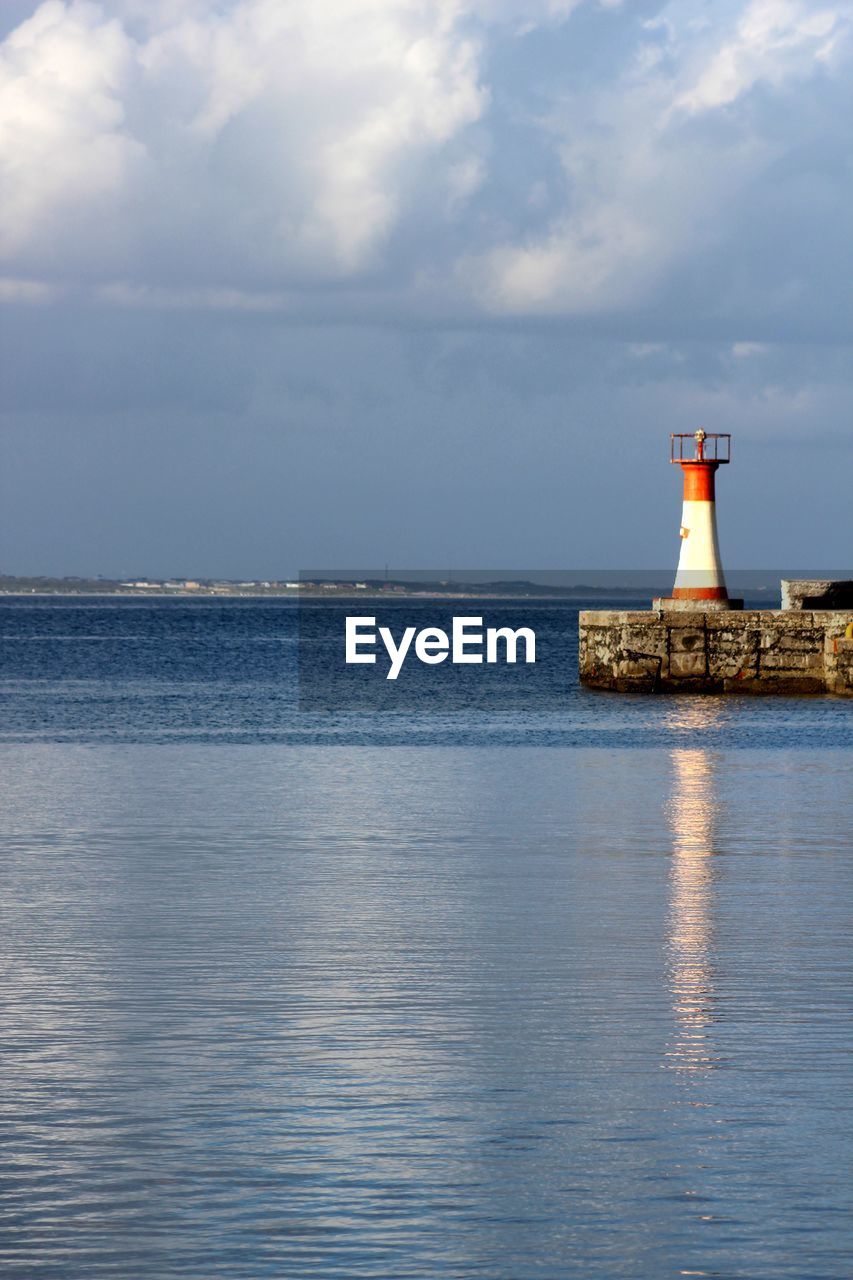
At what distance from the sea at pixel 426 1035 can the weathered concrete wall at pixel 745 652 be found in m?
17.1

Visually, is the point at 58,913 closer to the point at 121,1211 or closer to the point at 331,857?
the point at 331,857

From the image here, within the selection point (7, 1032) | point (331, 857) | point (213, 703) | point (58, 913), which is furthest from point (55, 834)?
point (213, 703)

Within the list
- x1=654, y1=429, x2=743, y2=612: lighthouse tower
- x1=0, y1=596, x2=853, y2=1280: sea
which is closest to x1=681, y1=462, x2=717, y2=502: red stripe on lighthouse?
x1=654, y1=429, x2=743, y2=612: lighthouse tower

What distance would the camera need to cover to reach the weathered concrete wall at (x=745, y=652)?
3272 centimetres

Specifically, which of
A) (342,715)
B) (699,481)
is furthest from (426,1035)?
(699,481)

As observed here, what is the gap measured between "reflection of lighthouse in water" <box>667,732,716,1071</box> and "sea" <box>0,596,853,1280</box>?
0.03 metres

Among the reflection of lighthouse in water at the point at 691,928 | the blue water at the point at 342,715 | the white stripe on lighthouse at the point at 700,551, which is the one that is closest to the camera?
the reflection of lighthouse in water at the point at 691,928

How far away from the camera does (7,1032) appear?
6.61 metres

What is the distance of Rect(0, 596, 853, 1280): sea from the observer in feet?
15.0

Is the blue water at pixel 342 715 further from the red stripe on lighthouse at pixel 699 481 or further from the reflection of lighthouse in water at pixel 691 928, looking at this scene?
the reflection of lighthouse in water at pixel 691 928

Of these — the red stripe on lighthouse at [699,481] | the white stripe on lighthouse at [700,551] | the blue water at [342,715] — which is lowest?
the blue water at [342,715]

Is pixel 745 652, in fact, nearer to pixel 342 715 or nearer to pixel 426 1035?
pixel 342 715

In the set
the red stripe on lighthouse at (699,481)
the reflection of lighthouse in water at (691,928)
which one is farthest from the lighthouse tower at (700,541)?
the reflection of lighthouse in water at (691,928)

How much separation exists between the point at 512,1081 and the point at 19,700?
27.7 meters
